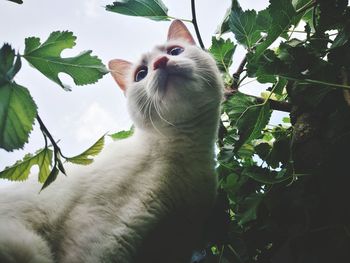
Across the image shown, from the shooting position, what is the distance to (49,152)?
896 mm

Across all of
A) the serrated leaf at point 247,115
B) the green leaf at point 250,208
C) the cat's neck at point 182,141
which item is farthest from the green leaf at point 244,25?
the green leaf at point 250,208

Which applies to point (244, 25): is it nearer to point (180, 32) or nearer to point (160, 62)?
point (160, 62)

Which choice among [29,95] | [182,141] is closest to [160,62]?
[182,141]

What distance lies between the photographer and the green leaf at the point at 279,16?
3.79 ft

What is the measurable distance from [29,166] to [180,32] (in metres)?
1.49

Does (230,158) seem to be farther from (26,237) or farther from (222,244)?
(26,237)

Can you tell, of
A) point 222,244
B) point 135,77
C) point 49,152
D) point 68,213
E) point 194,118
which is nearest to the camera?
point 49,152

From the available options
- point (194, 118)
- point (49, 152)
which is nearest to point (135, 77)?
point (194, 118)

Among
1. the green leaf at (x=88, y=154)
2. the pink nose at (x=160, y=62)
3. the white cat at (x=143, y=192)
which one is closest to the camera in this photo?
the green leaf at (x=88, y=154)

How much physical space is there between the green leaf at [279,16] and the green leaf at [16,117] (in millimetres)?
865

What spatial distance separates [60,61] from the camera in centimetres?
86

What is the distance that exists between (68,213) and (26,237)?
0.55ft

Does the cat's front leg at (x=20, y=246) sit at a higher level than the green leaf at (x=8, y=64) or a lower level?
lower

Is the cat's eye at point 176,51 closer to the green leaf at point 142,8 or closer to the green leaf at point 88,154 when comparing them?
the green leaf at point 142,8
